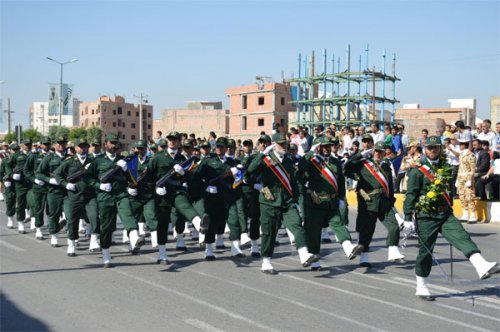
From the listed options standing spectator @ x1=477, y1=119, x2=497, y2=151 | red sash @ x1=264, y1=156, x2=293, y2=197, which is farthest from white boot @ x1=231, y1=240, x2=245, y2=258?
standing spectator @ x1=477, y1=119, x2=497, y2=151

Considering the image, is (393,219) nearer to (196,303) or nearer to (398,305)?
(398,305)

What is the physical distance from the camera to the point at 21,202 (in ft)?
47.9

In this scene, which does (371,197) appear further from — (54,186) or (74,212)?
(54,186)

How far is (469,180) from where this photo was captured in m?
16.1

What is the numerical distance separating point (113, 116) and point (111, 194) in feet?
344

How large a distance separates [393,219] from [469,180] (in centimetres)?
695

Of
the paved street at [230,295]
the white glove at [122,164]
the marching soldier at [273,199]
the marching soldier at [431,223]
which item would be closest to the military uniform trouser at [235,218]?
the paved street at [230,295]

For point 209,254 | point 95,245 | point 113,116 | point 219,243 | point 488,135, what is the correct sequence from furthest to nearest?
point 113,116 → point 488,135 → point 219,243 → point 95,245 → point 209,254

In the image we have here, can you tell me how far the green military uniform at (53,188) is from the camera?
40.2 ft

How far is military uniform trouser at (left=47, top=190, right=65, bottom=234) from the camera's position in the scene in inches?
482

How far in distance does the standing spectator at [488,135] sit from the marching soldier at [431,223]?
10833 mm

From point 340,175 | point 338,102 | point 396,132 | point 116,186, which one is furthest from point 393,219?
point 338,102

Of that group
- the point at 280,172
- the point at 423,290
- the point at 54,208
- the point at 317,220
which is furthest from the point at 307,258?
the point at 54,208

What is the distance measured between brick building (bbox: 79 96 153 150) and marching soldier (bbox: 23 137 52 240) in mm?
96153
